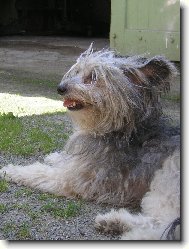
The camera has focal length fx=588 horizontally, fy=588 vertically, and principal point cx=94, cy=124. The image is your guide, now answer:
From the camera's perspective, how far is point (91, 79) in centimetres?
383

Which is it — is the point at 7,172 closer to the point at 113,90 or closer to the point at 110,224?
the point at 113,90

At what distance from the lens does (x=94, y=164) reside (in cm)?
397

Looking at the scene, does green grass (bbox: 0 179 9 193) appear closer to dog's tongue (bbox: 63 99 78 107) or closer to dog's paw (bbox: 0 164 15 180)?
dog's paw (bbox: 0 164 15 180)

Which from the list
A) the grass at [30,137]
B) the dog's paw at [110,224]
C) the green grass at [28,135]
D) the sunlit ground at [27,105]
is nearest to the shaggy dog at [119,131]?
the dog's paw at [110,224]

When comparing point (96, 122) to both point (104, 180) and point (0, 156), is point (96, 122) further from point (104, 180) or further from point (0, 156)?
point (0, 156)

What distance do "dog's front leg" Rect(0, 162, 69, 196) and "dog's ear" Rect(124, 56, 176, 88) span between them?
875 mm

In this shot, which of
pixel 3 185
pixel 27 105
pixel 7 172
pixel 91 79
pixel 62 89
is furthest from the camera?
pixel 27 105

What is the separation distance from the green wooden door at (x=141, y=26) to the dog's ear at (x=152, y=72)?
3150 millimetres

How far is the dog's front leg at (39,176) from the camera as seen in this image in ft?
13.4

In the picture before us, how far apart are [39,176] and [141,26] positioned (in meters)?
4.02

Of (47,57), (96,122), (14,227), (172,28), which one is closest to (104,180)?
(96,122)

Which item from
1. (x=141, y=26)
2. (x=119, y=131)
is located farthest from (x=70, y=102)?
(x=141, y=26)

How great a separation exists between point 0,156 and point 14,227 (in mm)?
1545

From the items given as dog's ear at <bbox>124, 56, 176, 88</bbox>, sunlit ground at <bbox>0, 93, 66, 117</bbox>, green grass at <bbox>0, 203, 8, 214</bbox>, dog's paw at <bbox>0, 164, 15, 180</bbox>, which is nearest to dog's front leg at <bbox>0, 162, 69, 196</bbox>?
dog's paw at <bbox>0, 164, 15, 180</bbox>
